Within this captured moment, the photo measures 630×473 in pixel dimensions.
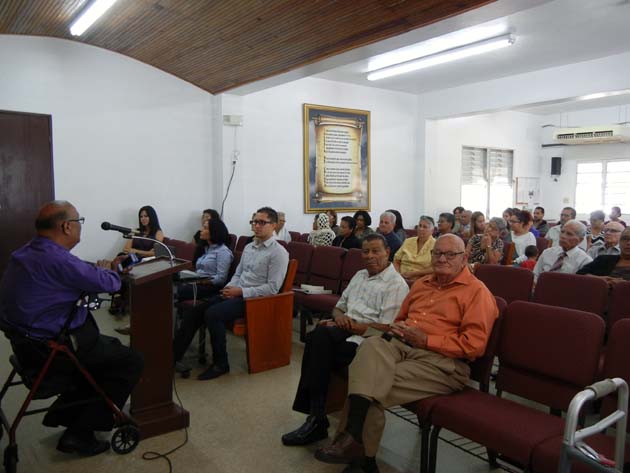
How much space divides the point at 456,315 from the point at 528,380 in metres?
0.42

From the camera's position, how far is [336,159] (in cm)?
805

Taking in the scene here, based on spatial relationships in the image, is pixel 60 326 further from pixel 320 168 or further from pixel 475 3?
pixel 320 168

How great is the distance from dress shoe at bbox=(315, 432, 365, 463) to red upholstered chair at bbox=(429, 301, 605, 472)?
0.36 m

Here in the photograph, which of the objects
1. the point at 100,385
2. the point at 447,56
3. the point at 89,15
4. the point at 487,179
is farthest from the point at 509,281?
the point at 487,179

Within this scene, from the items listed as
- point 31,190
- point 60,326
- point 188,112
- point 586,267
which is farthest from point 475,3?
point 31,190

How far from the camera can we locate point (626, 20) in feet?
18.2

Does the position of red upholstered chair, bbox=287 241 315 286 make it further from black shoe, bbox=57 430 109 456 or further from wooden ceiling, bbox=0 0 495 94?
black shoe, bbox=57 430 109 456

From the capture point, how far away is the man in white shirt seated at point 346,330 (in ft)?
8.71

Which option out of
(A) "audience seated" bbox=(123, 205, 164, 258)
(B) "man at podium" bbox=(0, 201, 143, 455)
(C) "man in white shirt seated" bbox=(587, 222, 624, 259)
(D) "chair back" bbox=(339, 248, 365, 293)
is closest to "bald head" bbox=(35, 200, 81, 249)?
(B) "man at podium" bbox=(0, 201, 143, 455)

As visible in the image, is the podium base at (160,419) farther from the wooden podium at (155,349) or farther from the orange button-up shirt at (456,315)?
the orange button-up shirt at (456,315)

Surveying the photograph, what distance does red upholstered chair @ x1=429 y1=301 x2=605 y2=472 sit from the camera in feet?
6.22

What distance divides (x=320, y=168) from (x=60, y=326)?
5.82 m

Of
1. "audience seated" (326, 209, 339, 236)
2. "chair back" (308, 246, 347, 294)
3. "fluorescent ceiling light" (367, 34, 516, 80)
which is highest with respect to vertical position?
"fluorescent ceiling light" (367, 34, 516, 80)

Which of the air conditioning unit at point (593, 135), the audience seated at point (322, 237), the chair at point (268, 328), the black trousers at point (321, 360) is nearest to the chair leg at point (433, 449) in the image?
the black trousers at point (321, 360)
